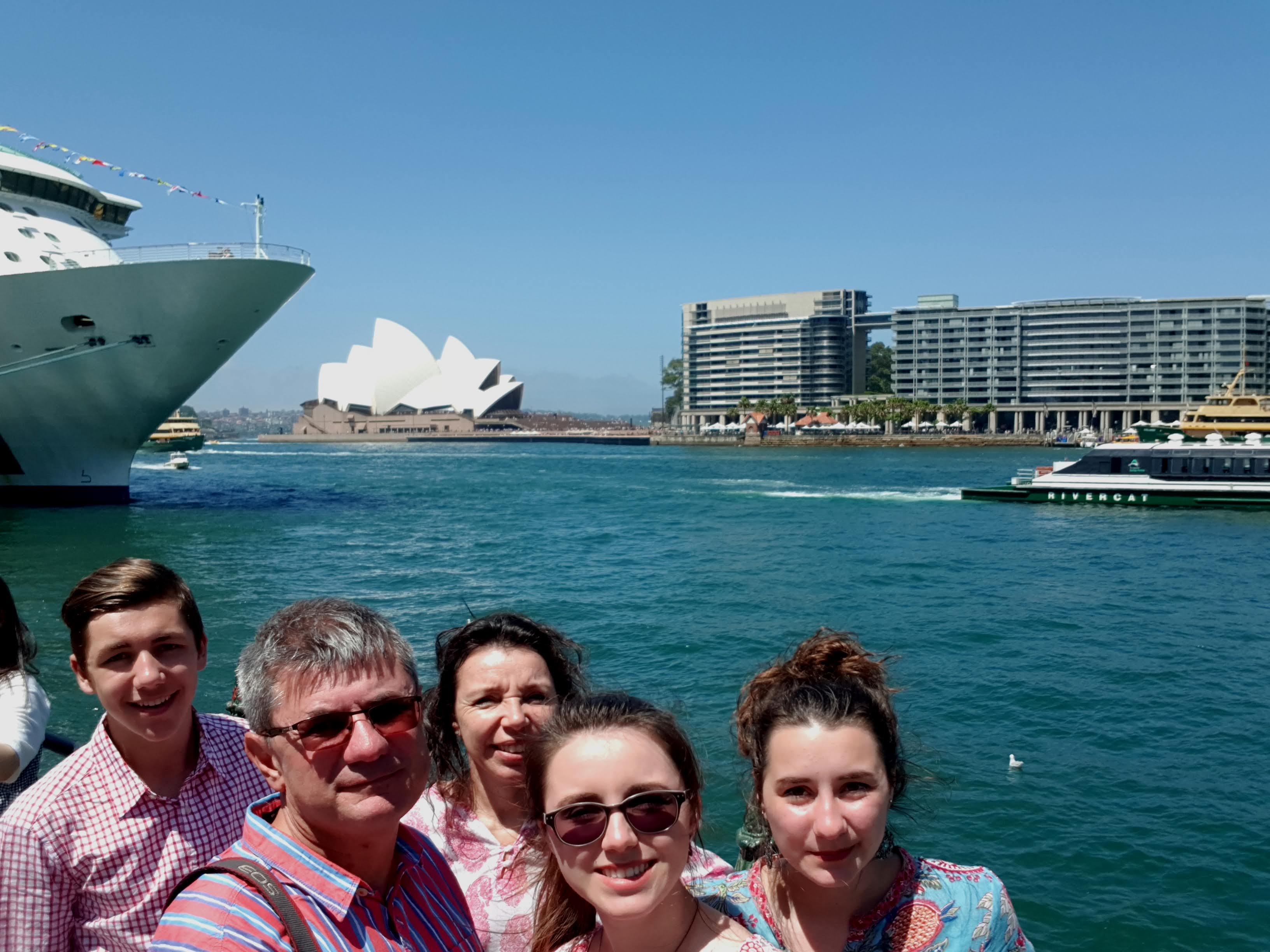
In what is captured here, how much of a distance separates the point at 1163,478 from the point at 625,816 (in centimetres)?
2918

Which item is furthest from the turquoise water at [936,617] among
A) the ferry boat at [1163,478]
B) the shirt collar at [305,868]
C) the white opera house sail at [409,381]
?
the white opera house sail at [409,381]

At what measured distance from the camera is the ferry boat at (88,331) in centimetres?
1814

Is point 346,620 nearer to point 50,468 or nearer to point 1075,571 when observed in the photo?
point 1075,571

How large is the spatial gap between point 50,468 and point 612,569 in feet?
42.0

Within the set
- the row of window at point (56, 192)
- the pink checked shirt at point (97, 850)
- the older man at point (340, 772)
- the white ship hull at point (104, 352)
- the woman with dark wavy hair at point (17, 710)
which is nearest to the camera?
the older man at point (340, 772)

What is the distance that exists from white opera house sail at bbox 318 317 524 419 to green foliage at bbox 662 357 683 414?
92.1ft

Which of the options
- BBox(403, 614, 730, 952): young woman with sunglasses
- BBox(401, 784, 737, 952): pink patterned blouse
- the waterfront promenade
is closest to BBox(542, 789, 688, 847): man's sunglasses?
BBox(401, 784, 737, 952): pink patterned blouse

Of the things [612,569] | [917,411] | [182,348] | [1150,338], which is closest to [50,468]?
[182,348]

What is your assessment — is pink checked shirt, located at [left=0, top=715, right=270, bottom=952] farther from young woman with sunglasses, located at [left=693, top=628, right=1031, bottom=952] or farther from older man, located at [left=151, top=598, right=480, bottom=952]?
young woman with sunglasses, located at [left=693, top=628, right=1031, bottom=952]

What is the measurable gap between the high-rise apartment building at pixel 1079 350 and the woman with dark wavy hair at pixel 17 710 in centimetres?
9042

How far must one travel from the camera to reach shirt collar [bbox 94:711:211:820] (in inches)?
67.5

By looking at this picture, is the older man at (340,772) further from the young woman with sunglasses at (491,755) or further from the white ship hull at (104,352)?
the white ship hull at (104,352)

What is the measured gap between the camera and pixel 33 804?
164 cm

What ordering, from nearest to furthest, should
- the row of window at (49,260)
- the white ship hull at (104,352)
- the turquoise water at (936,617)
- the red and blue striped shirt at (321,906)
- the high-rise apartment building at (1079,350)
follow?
the red and blue striped shirt at (321,906), the turquoise water at (936,617), the white ship hull at (104,352), the row of window at (49,260), the high-rise apartment building at (1079,350)
